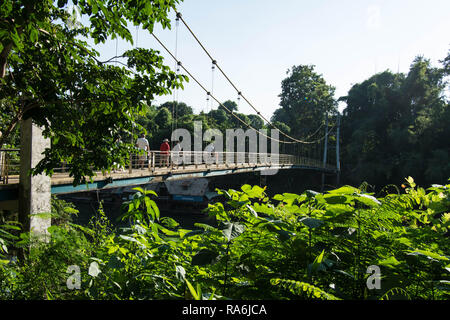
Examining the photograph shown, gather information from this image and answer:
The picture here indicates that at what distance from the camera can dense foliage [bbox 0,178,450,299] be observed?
0.77 meters

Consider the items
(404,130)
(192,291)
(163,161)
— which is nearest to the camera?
(192,291)

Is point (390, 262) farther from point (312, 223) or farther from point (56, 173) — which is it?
point (56, 173)

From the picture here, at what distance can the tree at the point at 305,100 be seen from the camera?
33438 millimetres

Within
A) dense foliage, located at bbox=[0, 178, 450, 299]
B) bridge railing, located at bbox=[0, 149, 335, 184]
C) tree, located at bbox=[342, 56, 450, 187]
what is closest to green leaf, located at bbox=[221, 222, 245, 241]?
dense foliage, located at bbox=[0, 178, 450, 299]

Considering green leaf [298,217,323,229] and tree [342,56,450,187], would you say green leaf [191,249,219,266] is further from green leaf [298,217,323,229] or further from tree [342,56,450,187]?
tree [342,56,450,187]

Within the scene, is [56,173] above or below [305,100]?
below

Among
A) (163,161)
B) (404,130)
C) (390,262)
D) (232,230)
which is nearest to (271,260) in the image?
(232,230)

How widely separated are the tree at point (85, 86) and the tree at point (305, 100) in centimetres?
3189

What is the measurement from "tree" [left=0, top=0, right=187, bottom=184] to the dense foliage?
1.32 meters

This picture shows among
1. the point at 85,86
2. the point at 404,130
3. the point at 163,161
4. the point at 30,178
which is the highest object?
the point at 404,130

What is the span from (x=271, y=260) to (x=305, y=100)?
34506 millimetres

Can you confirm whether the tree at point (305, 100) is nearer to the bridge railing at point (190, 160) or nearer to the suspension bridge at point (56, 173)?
the bridge railing at point (190, 160)

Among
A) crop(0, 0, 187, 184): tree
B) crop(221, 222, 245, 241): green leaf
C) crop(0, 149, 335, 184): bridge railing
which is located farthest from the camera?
crop(0, 149, 335, 184): bridge railing

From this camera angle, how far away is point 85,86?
2.18m
